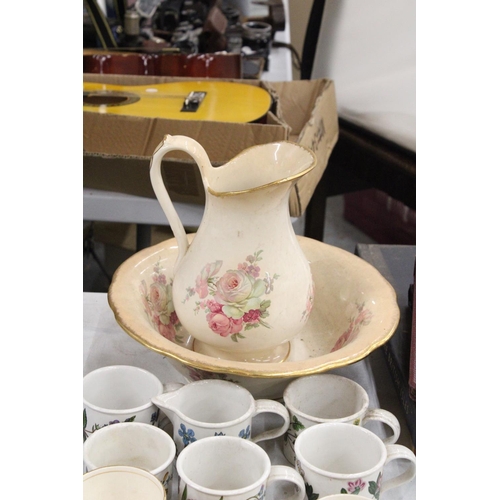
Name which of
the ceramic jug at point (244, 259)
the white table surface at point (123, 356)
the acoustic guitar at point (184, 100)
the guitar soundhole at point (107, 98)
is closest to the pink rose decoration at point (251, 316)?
the ceramic jug at point (244, 259)

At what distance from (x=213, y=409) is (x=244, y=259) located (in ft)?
0.44

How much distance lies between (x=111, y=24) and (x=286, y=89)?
0.60m

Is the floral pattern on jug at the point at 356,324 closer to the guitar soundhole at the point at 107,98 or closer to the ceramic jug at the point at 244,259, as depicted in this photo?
the ceramic jug at the point at 244,259

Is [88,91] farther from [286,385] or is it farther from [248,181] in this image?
[286,385]

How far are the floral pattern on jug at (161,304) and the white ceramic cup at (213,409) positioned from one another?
0.12 m

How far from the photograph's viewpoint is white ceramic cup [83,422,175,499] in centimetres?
48

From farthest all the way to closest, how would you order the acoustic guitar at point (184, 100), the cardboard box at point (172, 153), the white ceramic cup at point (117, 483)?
the acoustic guitar at point (184, 100), the cardboard box at point (172, 153), the white ceramic cup at point (117, 483)

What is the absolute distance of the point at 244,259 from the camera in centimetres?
56

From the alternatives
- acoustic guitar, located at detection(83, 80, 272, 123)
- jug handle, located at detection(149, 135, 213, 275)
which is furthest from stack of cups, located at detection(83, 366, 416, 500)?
acoustic guitar, located at detection(83, 80, 272, 123)

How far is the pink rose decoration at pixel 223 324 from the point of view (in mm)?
569

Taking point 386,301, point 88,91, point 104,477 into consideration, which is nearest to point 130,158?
point 88,91

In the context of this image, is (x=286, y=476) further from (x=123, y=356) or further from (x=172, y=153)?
(x=172, y=153)

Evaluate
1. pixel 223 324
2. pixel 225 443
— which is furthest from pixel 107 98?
pixel 225 443

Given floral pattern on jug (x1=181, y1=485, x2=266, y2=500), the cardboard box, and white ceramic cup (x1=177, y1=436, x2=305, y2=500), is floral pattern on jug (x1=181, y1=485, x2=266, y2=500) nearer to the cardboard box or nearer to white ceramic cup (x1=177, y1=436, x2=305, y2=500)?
white ceramic cup (x1=177, y1=436, x2=305, y2=500)
